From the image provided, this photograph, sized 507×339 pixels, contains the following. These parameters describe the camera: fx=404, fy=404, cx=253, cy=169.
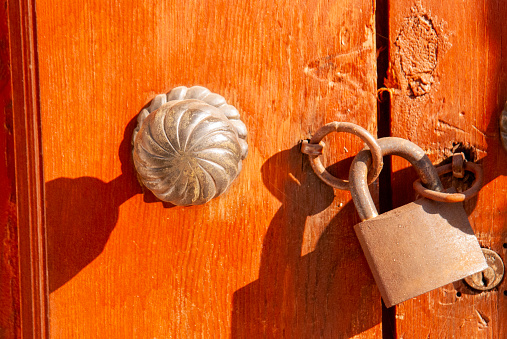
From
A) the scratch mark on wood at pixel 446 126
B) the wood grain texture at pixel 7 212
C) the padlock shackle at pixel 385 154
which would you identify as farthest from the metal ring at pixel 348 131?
the wood grain texture at pixel 7 212

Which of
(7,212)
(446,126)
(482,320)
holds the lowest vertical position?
(482,320)

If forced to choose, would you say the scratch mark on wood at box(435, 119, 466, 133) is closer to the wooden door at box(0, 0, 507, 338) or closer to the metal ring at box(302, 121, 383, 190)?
the wooden door at box(0, 0, 507, 338)

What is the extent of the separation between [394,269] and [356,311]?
0.12m

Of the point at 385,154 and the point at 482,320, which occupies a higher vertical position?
the point at 385,154

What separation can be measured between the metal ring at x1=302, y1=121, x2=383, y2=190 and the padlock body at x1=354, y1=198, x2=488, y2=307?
0.18 feet

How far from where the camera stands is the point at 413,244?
46 centimetres

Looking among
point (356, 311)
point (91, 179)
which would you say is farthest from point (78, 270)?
point (356, 311)

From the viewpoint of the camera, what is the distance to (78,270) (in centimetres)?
51

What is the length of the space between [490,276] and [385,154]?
0.77ft

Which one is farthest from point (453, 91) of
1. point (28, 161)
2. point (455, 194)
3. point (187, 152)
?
point (28, 161)

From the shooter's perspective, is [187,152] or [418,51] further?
[418,51]

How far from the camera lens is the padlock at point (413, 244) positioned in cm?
45

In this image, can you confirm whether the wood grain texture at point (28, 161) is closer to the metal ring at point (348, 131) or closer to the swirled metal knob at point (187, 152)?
the swirled metal knob at point (187, 152)

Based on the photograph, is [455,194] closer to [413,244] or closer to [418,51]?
[413,244]
